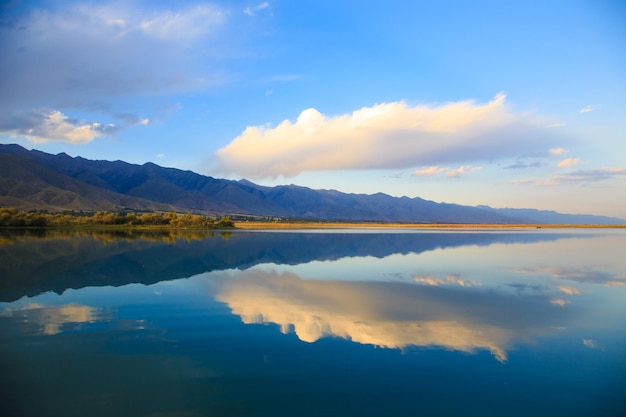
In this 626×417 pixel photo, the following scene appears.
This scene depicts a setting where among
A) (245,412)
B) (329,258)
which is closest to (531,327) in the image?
(245,412)

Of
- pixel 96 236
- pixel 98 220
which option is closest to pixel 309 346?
pixel 96 236

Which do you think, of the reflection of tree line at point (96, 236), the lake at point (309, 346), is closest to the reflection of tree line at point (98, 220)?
the reflection of tree line at point (96, 236)

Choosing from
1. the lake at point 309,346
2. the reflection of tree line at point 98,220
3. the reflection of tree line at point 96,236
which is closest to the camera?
the lake at point 309,346

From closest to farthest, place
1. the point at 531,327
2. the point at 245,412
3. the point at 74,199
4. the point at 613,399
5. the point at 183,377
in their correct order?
the point at 245,412
the point at 613,399
the point at 183,377
the point at 531,327
the point at 74,199

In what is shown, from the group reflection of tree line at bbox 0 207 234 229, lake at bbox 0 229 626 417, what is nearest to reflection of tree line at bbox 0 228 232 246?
reflection of tree line at bbox 0 207 234 229

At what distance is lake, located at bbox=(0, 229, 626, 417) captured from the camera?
Answer: 7.52 metres

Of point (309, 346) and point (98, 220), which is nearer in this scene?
point (309, 346)

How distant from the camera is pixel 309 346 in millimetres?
10609

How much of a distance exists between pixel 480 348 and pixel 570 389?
2.60m

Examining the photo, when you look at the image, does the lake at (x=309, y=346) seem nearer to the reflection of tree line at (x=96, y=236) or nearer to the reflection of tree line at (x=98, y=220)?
the reflection of tree line at (x=96, y=236)

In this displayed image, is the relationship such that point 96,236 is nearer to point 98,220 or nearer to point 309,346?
point 98,220

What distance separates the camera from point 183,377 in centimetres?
845

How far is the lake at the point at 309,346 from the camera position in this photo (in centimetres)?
752

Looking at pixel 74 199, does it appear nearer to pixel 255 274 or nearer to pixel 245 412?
pixel 255 274
